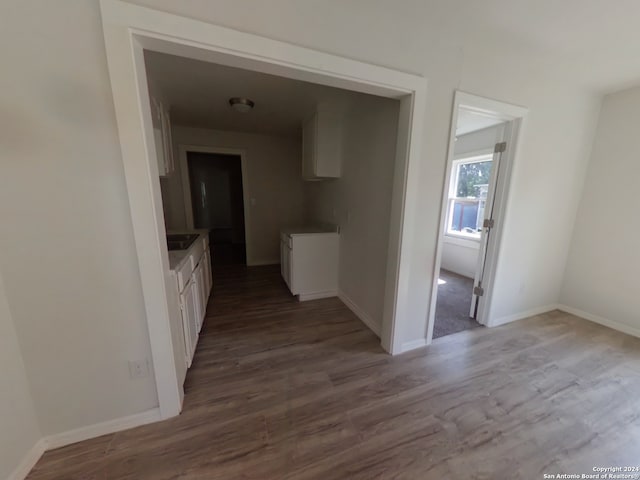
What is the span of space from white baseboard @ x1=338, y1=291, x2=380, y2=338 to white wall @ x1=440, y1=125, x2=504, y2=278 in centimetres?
188

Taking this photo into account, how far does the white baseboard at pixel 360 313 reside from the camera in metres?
2.33

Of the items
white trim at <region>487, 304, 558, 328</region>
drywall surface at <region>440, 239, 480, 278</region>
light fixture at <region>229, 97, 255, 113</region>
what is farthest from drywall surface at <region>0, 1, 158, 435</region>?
drywall surface at <region>440, 239, 480, 278</region>

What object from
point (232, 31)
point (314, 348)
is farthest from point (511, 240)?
point (232, 31)

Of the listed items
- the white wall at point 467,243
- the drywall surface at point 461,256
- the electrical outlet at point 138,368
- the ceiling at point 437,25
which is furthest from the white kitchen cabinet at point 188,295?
the drywall surface at point 461,256

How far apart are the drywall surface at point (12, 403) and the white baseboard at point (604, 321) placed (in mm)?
4813

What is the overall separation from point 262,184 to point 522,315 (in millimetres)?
4271

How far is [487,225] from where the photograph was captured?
238 centimetres

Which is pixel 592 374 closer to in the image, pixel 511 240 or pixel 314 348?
pixel 511 240

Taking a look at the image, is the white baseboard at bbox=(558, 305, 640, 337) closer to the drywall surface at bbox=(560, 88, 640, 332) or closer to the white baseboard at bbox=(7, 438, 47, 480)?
the drywall surface at bbox=(560, 88, 640, 332)

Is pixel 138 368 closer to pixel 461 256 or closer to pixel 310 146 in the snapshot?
pixel 310 146

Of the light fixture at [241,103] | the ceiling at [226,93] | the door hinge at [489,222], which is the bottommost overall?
the door hinge at [489,222]

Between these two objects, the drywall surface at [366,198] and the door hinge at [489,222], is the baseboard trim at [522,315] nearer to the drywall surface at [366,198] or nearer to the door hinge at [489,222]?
the door hinge at [489,222]

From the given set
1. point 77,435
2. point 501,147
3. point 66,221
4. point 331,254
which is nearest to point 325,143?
point 331,254

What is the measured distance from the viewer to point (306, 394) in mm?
1611
